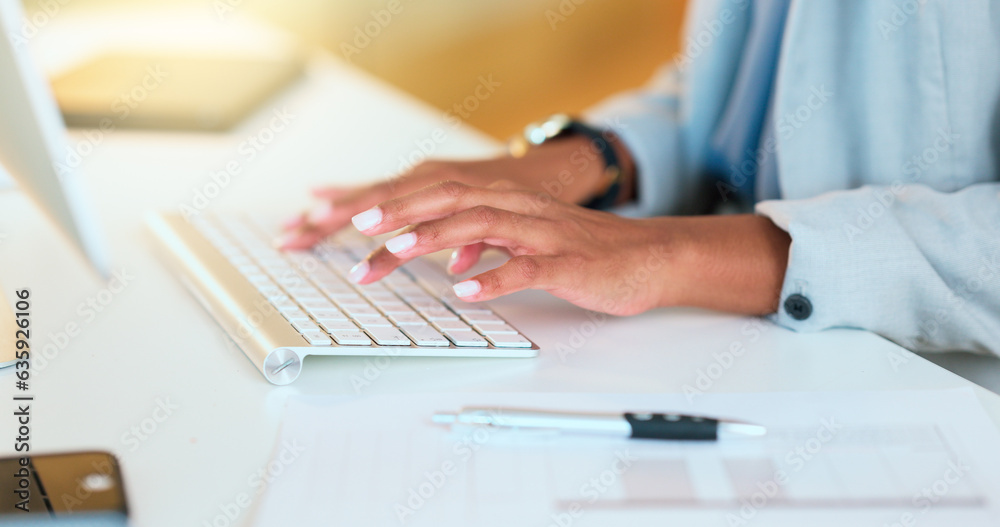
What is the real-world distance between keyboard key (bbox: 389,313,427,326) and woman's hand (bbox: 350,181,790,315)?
0.04 metres

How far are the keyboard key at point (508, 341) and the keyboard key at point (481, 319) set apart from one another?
0.03 metres

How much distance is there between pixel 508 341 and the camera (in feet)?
1.90

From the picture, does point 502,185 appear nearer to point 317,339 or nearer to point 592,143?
point 317,339

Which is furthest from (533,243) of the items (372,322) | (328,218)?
(328,218)

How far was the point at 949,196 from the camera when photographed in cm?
66

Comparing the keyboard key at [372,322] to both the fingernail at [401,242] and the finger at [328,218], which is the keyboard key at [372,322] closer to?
the fingernail at [401,242]

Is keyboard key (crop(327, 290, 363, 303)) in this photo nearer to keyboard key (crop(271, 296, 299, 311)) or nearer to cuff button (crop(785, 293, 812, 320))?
keyboard key (crop(271, 296, 299, 311))

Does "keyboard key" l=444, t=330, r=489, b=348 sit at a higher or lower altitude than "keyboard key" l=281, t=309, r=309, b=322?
lower

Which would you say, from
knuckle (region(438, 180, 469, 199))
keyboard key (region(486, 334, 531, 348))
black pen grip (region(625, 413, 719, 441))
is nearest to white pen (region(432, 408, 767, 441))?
black pen grip (region(625, 413, 719, 441))

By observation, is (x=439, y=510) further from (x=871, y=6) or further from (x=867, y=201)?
(x=871, y=6)

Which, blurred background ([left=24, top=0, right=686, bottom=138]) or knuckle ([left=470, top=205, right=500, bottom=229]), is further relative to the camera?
blurred background ([left=24, top=0, right=686, bottom=138])

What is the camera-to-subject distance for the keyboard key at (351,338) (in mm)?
539

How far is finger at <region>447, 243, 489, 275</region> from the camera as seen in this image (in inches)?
27.8

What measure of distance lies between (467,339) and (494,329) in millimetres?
31
